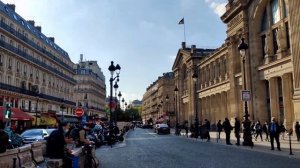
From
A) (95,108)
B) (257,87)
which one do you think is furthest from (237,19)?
(95,108)

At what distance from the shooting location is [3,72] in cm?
5222

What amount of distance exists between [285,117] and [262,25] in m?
12.4

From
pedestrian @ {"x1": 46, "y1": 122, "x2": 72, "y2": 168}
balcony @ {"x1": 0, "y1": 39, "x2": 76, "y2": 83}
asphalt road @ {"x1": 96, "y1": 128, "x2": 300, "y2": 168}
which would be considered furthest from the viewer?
balcony @ {"x1": 0, "y1": 39, "x2": 76, "y2": 83}

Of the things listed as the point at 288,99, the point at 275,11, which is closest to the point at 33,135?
the point at 288,99

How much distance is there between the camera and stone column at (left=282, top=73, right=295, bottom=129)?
36.9m

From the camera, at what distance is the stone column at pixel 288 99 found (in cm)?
3691

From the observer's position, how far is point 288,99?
37.9 m

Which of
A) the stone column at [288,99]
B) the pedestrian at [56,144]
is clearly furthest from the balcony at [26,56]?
the pedestrian at [56,144]

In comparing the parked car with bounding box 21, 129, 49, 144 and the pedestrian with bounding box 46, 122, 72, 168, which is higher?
the pedestrian with bounding box 46, 122, 72, 168

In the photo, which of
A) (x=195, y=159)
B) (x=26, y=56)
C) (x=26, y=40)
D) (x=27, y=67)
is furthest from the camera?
(x=27, y=67)

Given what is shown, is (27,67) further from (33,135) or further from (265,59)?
(265,59)

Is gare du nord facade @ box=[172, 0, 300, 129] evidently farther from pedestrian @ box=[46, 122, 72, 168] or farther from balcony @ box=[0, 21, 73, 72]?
balcony @ box=[0, 21, 73, 72]

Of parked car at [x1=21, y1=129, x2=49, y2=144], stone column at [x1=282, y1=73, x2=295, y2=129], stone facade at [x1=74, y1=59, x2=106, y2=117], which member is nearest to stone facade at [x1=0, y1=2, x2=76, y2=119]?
parked car at [x1=21, y1=129, x2=49, y2=144]

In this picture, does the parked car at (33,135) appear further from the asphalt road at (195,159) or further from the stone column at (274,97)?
the stone column at (274,97)
